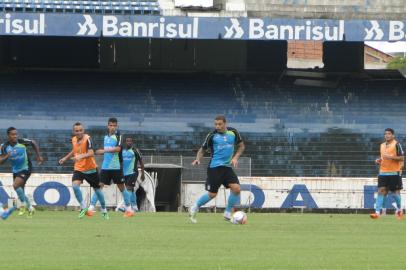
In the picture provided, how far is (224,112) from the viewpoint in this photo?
115 ft

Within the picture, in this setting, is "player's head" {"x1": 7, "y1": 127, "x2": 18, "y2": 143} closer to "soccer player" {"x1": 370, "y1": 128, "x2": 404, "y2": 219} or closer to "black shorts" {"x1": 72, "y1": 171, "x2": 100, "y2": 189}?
"black shorts" {"x1": 72, "y1": 171, "x2": 100, "y2": 189}

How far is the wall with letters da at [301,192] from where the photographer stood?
3112 centimetres

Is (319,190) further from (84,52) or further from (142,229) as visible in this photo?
(142,229)

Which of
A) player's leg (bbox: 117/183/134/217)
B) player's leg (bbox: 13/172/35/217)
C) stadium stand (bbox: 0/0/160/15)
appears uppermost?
stadium stand (bbox: 0/0/160/15)

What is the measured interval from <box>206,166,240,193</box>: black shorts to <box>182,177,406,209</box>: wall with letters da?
1216cm

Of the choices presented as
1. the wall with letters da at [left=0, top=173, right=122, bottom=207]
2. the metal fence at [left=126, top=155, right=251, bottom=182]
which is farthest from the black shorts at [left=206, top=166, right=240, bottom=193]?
the metal fence at [left=126, top=155, right=251, bottom=182]

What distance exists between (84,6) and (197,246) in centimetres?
2165

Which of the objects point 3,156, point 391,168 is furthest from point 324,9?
point 3,156

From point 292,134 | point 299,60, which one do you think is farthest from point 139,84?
point 299,60

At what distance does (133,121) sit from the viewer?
3444 cm

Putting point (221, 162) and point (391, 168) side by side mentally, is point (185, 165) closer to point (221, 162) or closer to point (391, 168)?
point (391, 168)

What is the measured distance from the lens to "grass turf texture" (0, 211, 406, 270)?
34.8ft

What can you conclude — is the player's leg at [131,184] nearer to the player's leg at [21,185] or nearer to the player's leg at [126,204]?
the player's leg at [126,204]

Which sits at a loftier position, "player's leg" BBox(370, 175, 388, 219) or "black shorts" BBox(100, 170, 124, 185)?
"black shorts" BBox(100, 170, 124, 185)
